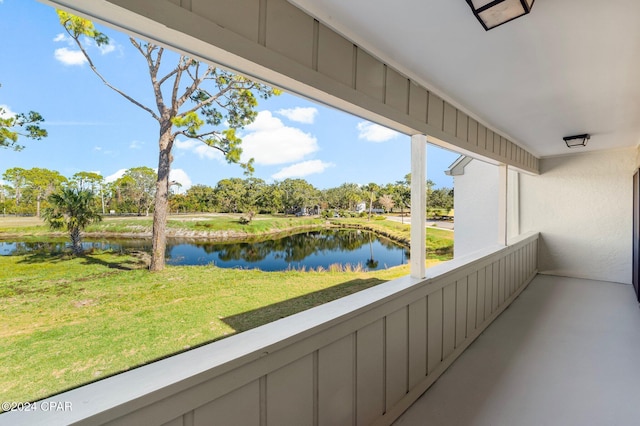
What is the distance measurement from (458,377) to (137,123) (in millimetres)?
2960

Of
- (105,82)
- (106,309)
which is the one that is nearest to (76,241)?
(106,309)

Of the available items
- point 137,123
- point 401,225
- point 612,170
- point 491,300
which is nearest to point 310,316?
point 137,123

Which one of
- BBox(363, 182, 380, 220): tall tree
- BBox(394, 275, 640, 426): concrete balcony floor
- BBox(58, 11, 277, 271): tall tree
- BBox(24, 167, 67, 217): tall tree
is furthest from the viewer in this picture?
BBox(363, 182, 380, 220): tall tree

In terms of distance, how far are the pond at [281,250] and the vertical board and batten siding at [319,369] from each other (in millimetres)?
1333

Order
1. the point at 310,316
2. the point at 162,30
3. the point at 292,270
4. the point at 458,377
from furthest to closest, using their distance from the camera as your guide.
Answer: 1. the point at 292,270
2. the point at 458,377
3. the point at 310,316
4. the point at 162,30

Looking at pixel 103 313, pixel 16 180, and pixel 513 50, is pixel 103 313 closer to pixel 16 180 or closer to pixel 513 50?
pixel 16 180

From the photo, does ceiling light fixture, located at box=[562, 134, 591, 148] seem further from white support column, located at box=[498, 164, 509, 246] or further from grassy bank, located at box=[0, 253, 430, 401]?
grassy bank, located at box=[0, 253, 430, 401]

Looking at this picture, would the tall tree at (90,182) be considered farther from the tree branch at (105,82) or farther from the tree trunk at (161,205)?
the tree branch at (105,82)

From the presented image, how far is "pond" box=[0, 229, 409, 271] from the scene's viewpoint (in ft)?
6.17

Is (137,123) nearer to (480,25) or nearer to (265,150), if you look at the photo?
(265,150)

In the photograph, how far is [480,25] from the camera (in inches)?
50.6

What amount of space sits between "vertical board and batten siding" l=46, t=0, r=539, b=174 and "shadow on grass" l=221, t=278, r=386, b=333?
193cm

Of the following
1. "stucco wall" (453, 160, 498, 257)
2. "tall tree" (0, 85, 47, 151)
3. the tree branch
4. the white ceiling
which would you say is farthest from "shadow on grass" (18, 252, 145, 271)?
"stucco wall" (453, 160, 498, 257)

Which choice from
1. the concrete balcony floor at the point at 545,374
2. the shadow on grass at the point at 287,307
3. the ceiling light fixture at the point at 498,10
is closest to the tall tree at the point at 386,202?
the shadow on grass at the point at 287,307
